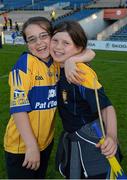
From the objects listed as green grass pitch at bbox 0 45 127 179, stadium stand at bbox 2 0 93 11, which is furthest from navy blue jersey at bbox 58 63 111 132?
stadium stand at bbox 2 0 93 11

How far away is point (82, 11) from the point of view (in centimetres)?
3462

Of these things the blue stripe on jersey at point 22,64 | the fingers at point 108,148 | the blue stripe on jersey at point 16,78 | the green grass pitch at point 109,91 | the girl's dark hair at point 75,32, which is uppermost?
the girl's dark hair at point 75,32

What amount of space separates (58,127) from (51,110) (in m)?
4.09

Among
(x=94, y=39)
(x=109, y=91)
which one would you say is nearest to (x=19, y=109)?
(x=109, y=91)

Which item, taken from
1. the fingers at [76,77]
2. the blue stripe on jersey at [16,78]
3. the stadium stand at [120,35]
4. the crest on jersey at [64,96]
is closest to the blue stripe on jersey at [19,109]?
the blue stripe on jersey at [16,78]

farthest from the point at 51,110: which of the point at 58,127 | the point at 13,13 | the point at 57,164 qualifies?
the point at 13,13

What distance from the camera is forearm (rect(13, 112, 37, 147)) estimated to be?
2.32 meters

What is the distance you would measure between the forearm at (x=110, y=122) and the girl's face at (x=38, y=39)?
569 millimetres

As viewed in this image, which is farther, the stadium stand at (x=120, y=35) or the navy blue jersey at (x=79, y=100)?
the stadium stand at (x=120, y=35)

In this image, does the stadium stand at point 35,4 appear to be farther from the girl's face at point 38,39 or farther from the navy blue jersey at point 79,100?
the navy blue jersey at point 79,100

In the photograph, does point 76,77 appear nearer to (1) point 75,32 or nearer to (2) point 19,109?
(1) point 75,32

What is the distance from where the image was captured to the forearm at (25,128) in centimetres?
232

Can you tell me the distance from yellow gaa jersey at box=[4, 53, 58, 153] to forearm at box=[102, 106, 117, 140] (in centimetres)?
38

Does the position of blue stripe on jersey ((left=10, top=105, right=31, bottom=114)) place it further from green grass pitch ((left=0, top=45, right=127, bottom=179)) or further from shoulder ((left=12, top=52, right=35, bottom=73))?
green grass pitch ((left=0, top=45, right=127, bottom=179))
